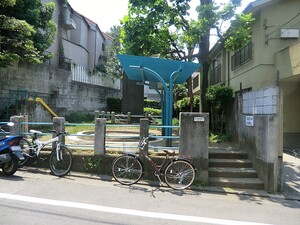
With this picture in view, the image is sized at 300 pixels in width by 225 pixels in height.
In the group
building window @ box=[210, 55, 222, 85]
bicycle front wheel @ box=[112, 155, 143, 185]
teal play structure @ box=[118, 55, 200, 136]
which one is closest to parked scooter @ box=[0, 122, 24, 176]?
bicycle front wheel @ box=[112, 155, 143, 185]

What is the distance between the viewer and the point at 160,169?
729 cm

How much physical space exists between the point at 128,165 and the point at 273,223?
365 centimetres

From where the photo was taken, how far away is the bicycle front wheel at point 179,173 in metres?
7.13

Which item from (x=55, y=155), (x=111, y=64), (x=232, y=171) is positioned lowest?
(x=232, y=171)

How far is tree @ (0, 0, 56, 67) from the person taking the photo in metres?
13.3

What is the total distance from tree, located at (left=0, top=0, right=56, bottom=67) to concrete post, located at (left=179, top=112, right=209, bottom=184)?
9569mm

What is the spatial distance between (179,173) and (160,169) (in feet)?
1.57

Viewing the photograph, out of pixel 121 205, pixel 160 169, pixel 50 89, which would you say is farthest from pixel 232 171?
pixel 50 89

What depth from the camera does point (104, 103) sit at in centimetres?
2886

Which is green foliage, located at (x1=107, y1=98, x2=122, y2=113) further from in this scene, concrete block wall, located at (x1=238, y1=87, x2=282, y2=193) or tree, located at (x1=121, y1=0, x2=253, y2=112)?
concrete block wall, located at (x1=238, y1=87, x2=282, y2=193)

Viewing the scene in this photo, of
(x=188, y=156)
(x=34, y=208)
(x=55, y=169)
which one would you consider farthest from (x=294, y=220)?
(x=55, y=169)

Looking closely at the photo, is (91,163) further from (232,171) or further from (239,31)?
(239,31)

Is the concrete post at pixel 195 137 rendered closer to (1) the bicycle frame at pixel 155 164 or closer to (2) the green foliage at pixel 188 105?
(1) the bicycle frame at pixel 155 164

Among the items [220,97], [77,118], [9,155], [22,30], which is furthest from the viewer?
[77,118]
